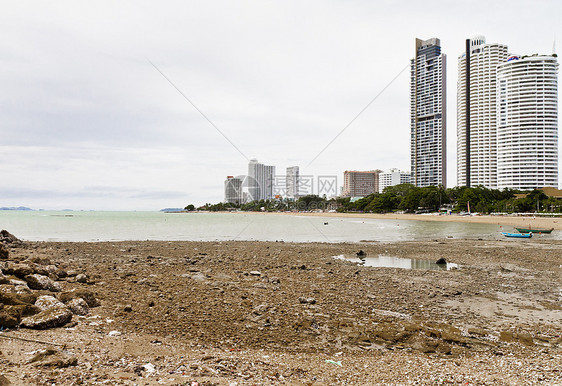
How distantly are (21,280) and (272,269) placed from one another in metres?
7.70

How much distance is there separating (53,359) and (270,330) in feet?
11.0

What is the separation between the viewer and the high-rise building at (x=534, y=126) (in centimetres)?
12788

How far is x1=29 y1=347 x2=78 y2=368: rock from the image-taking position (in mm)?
4070

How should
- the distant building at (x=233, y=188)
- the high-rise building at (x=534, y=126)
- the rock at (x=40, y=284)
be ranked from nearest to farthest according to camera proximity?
the rock at (x=40, y=284) < the high-rise building at (x=534, y=126) < the distant building at (x=233, y=188)

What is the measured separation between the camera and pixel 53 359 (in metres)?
4.17

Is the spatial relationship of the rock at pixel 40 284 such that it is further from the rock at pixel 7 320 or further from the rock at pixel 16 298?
the rock at pixel 7 320

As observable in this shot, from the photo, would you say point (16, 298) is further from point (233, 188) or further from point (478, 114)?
point (233, 188)

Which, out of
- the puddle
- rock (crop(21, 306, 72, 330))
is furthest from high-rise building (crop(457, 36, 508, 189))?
rock (crop(21, 306, 72, 330))

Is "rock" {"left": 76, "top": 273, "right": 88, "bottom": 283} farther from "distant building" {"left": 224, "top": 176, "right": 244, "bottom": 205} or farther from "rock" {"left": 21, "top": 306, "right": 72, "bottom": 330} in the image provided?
"distant building" {"left": 224, "top": 176, "right": 244, "bottom": 205}

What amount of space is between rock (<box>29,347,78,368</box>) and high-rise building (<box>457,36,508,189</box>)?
535 feet

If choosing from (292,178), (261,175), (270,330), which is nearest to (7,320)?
(270,330)

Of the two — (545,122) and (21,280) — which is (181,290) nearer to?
(21,280)

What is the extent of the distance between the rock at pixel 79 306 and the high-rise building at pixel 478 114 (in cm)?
16177

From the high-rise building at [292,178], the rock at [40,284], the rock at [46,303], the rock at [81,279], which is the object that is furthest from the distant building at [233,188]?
the rock at [46,303]
